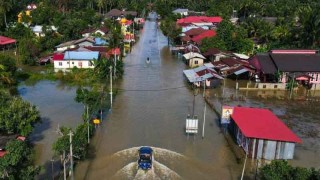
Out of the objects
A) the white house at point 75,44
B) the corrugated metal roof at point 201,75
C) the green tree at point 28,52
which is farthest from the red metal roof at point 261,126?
the white house at point 75,44

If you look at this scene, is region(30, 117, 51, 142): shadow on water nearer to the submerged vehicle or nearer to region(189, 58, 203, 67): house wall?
the submerged vehicle

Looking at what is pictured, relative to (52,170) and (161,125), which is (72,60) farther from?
(52,170)

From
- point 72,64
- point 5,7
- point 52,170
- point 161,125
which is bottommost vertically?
point 52,170

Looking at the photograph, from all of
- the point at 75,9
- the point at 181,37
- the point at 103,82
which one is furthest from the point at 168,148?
the point at 75,9

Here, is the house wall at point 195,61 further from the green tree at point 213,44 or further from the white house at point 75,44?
the white house at point 75,44

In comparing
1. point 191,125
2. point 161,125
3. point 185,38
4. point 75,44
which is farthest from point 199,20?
point 191,125

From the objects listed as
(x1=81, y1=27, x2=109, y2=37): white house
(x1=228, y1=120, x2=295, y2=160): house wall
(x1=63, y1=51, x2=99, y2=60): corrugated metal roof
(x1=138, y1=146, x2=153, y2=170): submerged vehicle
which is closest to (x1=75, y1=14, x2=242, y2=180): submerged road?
(x1=138, y1=146, x2=153, y2=170): submerged vehicle
